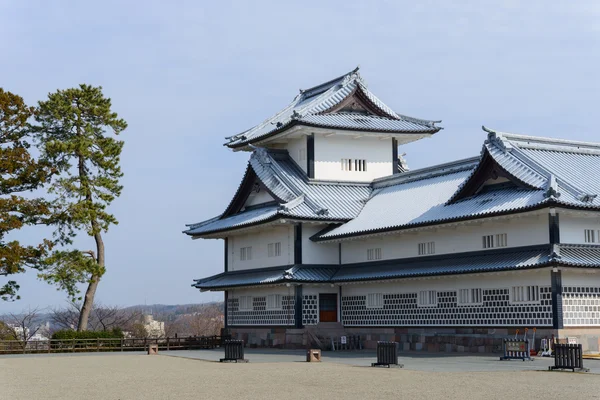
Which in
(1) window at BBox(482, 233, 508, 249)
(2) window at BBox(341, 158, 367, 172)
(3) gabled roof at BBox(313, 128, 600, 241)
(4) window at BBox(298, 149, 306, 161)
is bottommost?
(1) window at BBox(482, 233, 508, 249)

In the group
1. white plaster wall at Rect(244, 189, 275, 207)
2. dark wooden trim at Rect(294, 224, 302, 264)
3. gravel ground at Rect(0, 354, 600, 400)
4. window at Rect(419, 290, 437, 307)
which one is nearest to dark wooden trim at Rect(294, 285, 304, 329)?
dark wooden trim at Rect(294, 224, 302, 264)

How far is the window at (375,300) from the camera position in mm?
49906

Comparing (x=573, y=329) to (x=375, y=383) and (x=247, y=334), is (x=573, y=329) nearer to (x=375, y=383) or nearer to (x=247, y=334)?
(x=375, y=383)

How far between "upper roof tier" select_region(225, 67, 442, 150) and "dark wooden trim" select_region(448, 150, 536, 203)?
12.8 m

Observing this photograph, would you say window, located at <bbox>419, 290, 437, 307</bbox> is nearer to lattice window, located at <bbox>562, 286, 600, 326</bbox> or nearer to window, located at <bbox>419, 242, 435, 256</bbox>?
window, located at <bbox>419, 242, 435, 256</bbox>

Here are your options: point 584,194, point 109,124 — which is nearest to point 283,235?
point 109,124

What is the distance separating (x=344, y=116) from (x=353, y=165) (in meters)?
3.25

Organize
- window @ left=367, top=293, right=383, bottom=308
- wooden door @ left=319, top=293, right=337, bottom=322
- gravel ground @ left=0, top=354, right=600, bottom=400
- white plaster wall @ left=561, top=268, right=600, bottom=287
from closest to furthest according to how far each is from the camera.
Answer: gravel ground @ left=0, top=354, right=600, bottom=400
white plaster wall @ left=561, top=268, right=600, bottom=287
window @ left=367, top=293, right=383, bottom=308
wooden door @ left=319, top=293, right=337, bottom=322

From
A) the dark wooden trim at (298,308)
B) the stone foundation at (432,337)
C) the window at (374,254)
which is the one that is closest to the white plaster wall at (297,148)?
the window at (374,254)

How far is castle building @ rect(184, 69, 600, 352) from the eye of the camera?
39531 mm

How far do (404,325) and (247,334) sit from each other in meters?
13.2

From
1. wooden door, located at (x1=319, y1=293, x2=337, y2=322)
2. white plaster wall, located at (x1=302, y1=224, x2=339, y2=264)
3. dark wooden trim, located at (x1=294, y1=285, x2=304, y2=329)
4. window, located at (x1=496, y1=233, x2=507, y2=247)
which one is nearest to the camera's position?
window, located at (x1=496, y1=233, x2=507, y2=247)

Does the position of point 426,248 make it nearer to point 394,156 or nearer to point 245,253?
point 394,156

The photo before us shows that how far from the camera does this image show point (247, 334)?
57.1 metres
